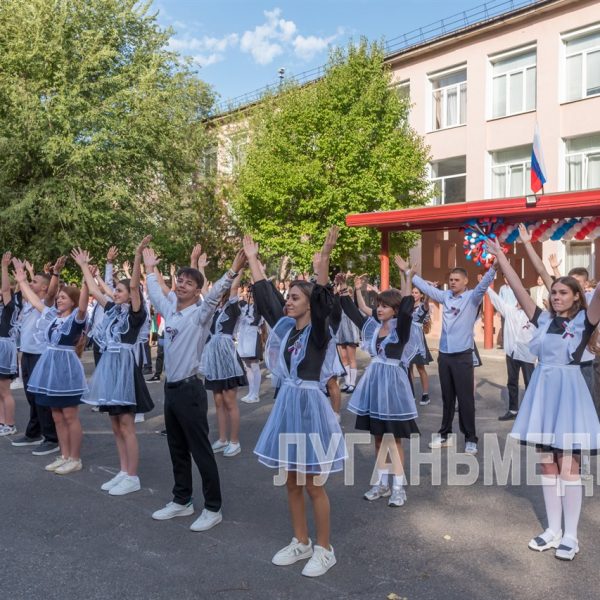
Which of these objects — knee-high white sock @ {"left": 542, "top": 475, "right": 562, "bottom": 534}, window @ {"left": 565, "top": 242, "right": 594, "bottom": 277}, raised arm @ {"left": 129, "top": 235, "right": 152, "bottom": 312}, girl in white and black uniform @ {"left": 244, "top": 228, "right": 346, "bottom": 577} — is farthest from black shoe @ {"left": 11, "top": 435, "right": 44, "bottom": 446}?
window @ {"left": 565, "top": 242, "right": 594, "bottom": 277}

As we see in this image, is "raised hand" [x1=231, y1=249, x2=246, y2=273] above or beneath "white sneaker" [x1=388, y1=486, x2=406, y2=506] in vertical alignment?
above

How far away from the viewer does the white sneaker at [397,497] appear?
587 centimetres

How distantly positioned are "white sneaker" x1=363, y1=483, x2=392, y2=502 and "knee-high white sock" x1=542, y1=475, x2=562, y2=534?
60.9 inches

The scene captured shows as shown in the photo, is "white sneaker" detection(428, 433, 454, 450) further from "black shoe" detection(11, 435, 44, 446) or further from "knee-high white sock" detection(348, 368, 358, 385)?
"black shoe" detection(11, 435, 44, 446)

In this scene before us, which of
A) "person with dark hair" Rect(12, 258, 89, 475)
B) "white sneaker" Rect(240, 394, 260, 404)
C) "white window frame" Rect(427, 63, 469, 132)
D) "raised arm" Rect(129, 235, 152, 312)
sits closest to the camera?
"raised arm" Rect(129, 235, 152, 312)

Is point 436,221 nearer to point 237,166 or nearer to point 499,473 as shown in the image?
point 499,473

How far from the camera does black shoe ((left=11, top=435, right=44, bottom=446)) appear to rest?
319 inches

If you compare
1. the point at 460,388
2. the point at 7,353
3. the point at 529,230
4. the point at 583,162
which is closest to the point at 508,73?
the point at 583,162

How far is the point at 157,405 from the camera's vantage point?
10.9 meters

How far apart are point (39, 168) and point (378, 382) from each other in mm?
17996

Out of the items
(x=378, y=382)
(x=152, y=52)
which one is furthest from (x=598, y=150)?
(x=378, y=382)

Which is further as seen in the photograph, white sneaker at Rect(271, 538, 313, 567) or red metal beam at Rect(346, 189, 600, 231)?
red metal beam at Rect(346, 189, 600, 231)

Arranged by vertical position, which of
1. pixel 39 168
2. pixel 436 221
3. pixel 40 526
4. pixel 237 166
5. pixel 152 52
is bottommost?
pixel 40 526

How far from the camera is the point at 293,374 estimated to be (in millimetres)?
4691
